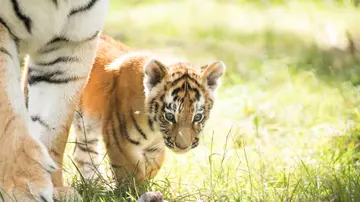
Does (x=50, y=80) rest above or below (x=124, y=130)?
above

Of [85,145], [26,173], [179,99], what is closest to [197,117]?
[179,99]

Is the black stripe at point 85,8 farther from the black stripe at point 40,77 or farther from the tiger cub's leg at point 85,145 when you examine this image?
the tiger cub's leg at point 85,145

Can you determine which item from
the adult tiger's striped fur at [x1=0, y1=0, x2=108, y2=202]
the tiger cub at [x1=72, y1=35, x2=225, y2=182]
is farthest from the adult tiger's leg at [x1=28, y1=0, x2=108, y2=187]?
the tiger cub at [x1=72, y1=35, x2=225, y2=182]

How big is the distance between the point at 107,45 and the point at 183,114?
783 millimetres

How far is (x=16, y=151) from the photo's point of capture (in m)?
3.07

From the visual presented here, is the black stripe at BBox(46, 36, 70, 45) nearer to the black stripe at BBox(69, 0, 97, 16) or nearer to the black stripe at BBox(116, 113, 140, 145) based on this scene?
the black stripe at BBox(69, 0, 97, 16)

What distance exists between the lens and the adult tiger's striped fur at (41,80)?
121 inches

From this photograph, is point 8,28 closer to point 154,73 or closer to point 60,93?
point 60,93

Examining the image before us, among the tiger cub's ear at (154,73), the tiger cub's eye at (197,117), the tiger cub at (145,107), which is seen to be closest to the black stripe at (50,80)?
the tiger cub at (145,107)

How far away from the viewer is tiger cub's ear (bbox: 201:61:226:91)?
148 inches

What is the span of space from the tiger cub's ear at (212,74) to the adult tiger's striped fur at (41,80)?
0.50 meters

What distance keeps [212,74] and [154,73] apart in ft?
0.83

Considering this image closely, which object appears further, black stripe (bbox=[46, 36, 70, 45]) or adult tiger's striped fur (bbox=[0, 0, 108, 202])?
black stripe (bbox=[46, 36, 70, 45])

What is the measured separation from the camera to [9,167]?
3049mm
